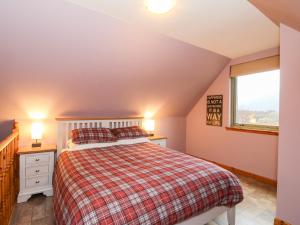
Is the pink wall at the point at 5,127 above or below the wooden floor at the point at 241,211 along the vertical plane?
above

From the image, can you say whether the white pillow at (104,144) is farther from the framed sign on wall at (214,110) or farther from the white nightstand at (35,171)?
the framed sign on wall at (214,110)

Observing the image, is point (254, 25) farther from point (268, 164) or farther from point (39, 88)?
point (39, 88)

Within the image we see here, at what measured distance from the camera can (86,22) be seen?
2.03 metres

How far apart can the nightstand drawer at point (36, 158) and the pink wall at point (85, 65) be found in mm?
526

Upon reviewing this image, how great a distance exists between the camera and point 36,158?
8.63ft

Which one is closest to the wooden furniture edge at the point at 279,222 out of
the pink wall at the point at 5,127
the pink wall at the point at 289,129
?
the pink wall at the point at 289,129

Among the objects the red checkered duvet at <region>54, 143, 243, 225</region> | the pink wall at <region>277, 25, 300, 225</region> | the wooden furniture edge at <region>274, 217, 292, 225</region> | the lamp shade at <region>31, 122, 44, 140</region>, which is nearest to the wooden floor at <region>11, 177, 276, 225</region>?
the wooden furniture edge at <region>274, 217, 292, 225</region>

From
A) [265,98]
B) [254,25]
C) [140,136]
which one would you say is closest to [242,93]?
[265,98]

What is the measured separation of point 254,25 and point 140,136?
7.58 feet

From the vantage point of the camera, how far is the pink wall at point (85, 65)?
1.94m

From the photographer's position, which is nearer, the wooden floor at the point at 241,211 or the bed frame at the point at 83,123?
the wooden floor at the point at 241,211

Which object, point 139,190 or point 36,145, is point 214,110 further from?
point 36,145

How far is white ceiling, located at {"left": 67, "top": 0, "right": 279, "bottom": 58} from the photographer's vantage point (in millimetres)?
1862

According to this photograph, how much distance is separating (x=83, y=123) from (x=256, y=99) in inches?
120
